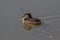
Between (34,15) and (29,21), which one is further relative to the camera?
(34,15)

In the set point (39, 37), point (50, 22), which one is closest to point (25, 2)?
point (50, 22)

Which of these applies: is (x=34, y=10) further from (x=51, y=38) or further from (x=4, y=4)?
(x=51, y=38)

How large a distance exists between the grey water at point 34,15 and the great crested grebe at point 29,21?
157 mm

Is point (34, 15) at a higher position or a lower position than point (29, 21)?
higher

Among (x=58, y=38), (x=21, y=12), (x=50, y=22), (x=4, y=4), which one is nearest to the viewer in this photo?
(x=58, y=38)

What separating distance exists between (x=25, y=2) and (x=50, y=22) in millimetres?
1733

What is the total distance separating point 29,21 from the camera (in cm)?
709

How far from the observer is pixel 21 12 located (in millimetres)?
7500

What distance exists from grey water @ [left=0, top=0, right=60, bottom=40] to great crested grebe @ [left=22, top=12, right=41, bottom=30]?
157 mm

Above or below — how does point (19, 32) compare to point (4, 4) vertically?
below

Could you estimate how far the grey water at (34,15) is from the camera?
632cm

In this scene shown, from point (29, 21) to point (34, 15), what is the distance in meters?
0.32

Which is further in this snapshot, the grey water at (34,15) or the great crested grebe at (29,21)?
the great crested grebe at (29,21)

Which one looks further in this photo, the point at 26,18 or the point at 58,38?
the point at 26,18
